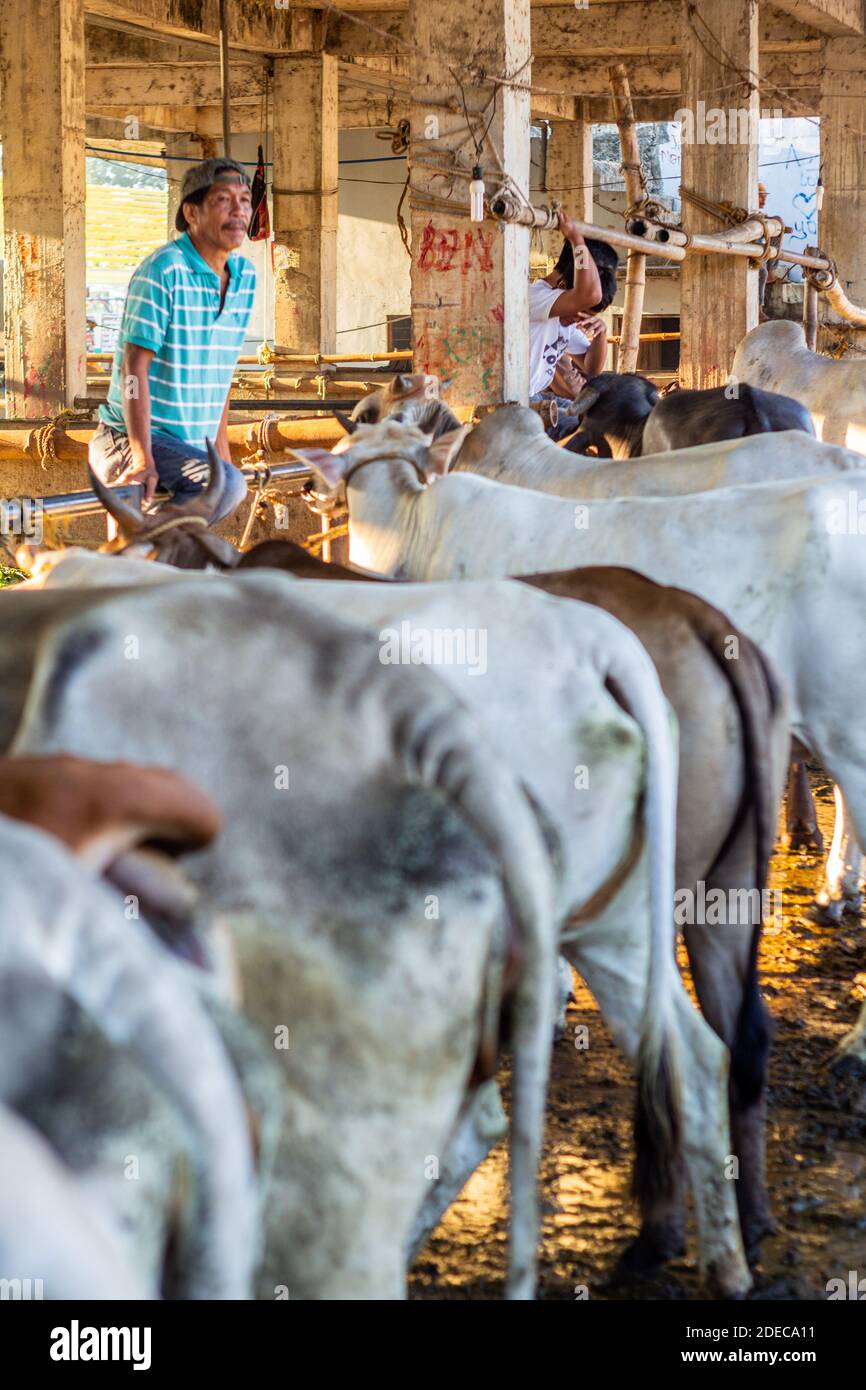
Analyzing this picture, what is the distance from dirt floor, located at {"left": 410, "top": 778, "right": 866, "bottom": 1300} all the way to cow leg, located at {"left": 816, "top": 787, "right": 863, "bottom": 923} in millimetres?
572

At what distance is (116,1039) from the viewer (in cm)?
147

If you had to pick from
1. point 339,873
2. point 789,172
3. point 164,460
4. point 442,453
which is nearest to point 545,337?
point 442,453

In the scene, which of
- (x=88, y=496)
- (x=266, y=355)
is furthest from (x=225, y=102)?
(x=88, y=496)

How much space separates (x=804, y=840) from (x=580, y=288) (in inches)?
121

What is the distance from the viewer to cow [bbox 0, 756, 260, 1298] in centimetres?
141

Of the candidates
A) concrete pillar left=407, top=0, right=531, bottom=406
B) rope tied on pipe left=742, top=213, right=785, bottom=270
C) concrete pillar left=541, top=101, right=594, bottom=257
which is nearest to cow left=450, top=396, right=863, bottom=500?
concrete pillar left=407, top=0, right=531, bottom=406

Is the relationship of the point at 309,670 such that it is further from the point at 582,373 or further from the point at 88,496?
the point at 582,373

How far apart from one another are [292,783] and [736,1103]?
65.3 inches

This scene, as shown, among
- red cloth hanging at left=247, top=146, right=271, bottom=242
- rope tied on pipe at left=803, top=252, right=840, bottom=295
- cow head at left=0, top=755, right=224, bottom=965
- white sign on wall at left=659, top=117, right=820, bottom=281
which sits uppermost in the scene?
white sign on wall at left=659, top=117, right=820, bottom=281

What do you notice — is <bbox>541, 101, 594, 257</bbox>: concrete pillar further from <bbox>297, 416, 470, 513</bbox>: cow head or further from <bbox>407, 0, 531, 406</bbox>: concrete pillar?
<bbox>297, 416, 470, 513</bbox>: cow head

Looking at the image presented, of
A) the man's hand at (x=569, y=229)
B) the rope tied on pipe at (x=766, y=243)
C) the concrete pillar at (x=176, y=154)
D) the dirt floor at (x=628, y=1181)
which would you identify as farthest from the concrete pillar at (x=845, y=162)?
the dirt floor at (x=628, y=1181)

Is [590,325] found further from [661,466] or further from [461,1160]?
[461,1160]

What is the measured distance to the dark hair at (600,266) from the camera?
27.2 feet
